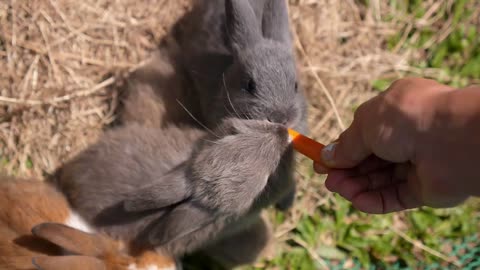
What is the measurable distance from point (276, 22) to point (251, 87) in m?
0.41

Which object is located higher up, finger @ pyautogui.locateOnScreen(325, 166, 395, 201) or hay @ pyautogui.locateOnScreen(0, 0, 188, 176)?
hay @ pyautogui.locateOnScreen(0, 0, 188, 176)

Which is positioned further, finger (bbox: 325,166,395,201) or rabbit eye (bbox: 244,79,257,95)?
rabbit eye (bbox: 244,79,257,95)

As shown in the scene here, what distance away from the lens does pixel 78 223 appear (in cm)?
250

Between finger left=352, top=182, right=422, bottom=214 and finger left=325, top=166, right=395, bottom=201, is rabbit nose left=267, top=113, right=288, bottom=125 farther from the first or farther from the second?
finger left=352, top=182, right=422, bottom=214

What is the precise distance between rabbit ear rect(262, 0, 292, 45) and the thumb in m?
0.84

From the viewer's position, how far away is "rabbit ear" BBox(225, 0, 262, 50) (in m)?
2.48

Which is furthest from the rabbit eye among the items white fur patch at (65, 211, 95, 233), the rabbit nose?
white fur patch at (65, 211, 95, 233)

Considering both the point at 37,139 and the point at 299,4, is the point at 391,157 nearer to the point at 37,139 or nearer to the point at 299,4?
the point at 299,4

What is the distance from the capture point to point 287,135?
225 centimetres

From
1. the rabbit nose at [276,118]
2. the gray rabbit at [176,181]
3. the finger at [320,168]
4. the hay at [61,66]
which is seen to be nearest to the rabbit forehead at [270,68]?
the rabbit nose at [276,118]

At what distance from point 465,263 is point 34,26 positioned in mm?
3463

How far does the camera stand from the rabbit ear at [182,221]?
7.27 feet

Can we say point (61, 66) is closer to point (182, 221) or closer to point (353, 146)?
point (182, 221)

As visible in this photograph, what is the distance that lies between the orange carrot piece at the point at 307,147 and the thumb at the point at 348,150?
0.24ft
